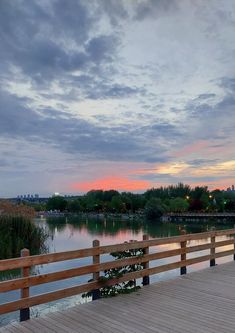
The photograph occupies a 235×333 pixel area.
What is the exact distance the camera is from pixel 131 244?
7414 millimetres

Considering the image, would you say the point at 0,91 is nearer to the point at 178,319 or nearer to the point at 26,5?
the point at 26,5

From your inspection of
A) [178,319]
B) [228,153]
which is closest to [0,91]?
[178,319]

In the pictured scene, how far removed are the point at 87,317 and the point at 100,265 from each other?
1209 mm

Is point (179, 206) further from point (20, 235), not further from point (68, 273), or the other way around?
point (68, 273)

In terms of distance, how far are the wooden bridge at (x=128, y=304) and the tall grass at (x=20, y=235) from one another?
10.5 metres

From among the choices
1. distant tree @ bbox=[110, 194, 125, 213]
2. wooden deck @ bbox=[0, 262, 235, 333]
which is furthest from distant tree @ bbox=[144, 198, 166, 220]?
wooden deck @ bbox=[0, 262, 235, 333]

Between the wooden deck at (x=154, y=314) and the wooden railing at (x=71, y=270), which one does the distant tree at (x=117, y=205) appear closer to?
the wooden railing at (x=71, y=270)

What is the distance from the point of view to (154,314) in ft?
19.0

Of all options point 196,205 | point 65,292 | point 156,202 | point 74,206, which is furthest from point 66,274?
point 74,206

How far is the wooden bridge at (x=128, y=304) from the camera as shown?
5258 mm

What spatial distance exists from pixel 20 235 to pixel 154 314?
13.5 meters

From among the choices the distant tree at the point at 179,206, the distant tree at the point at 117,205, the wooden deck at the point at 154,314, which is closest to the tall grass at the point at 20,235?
the wooden deck at the point at 154,314

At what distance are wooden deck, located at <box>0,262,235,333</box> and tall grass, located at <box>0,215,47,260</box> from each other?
10.7 metres

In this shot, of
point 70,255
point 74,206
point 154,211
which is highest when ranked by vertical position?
point 74,206
